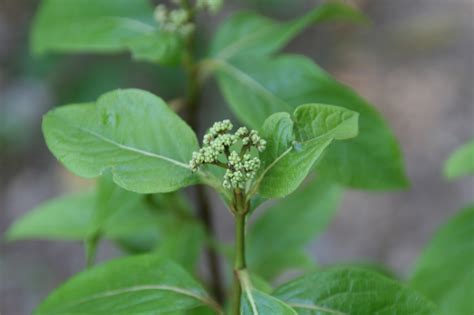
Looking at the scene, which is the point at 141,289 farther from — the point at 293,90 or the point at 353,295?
the point at 293,90

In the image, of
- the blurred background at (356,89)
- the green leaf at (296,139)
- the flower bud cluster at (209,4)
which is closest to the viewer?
the green leaf at (296,139)

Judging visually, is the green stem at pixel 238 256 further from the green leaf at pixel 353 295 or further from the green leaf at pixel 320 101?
the green leaf at pixel 320 101

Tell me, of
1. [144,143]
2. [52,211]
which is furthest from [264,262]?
[144,143]

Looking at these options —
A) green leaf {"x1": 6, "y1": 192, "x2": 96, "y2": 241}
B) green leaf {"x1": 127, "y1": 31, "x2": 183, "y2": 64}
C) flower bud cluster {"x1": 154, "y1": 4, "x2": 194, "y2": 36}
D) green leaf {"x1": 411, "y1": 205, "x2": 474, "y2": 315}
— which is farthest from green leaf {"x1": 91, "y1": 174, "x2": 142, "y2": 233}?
green leaf {"x1": 411, "y1": 205, "x2": 474, "y2": 315}

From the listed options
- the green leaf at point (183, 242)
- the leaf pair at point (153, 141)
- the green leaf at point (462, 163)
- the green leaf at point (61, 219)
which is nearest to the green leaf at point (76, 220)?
the green leaf at point (61, 219)

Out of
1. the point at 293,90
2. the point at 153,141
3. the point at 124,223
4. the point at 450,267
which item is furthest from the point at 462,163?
the point at 124,223

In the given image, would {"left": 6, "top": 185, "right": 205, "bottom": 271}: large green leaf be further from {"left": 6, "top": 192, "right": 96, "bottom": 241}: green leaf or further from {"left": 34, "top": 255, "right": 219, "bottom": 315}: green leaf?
{"left": 34, "top": 255, "right": 219, "bottom": 315}: green leaf
